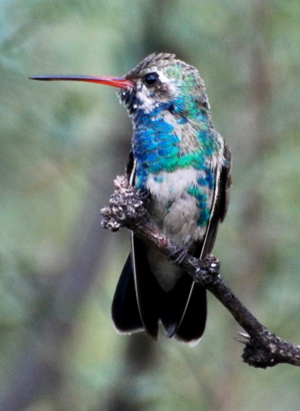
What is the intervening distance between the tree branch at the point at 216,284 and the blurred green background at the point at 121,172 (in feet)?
6.56

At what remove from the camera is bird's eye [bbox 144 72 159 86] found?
5.05 metres

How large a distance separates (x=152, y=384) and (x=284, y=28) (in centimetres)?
244

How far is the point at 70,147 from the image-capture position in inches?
240

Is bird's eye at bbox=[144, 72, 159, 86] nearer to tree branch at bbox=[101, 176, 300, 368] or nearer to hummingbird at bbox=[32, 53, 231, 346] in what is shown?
hummingbird at bbox=[32, 53, 231, 346]

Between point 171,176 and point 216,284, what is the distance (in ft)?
4.08

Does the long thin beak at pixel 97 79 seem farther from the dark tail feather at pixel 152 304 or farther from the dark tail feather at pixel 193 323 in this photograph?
the dark tail feather at pixel 193 323

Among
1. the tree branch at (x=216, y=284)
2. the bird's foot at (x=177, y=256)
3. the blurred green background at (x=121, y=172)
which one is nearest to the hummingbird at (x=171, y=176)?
the bird's foot at (x=177, y=256)

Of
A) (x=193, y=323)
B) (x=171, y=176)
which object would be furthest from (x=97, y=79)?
(x=193, y=323)

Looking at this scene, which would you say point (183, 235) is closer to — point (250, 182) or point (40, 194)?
point (250, 182)

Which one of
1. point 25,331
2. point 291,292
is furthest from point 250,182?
point 25,331

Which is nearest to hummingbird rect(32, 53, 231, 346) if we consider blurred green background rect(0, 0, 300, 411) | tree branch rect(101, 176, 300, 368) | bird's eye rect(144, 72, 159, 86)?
bird's eye rect(144, 72, 159, 86)

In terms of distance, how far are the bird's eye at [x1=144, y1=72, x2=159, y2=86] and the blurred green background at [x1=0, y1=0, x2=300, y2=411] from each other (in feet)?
2.51

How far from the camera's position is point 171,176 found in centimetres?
480

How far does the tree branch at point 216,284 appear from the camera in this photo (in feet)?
11.7
